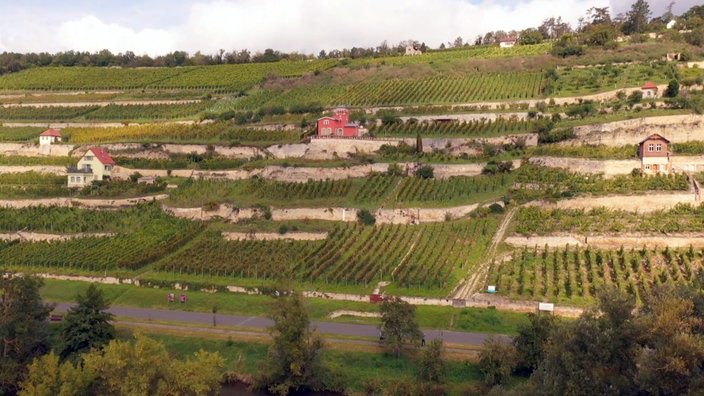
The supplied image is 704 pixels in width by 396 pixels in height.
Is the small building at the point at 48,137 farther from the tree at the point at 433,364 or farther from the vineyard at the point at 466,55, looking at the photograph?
the tree at the point at 433,364

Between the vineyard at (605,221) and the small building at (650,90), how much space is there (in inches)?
927

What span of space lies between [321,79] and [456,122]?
33.3 meters

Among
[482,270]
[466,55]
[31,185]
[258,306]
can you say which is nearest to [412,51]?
[466,55]

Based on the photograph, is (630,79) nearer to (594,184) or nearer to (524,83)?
(524,83)

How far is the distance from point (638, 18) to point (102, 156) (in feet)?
274

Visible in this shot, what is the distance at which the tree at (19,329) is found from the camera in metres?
33.4

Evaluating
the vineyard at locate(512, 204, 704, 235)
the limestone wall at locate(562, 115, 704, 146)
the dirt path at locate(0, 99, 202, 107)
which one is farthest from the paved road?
the dirt path at locate(0, 99, 202, 107)

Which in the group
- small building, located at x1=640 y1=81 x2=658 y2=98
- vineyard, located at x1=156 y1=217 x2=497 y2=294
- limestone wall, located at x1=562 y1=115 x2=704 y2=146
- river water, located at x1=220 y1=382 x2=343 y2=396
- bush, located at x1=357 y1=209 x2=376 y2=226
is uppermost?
small building, located at x1=640 y1=81 x2=658 y2=98

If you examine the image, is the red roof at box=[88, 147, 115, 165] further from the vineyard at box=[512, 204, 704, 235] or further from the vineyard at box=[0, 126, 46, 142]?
the vineyard at box=[512, 204, 704, 235]

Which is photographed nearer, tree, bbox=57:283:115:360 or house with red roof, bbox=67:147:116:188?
tree, bbox=57:283:115:360

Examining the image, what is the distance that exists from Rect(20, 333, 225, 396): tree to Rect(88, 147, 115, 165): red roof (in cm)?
4013

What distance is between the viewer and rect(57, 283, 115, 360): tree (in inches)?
1389

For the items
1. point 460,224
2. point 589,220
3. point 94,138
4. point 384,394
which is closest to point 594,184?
point 589,220

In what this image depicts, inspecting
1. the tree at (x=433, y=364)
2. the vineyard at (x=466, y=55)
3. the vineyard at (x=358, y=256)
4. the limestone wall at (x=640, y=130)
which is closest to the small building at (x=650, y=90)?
the limestone wall at (x=640, y=130)
